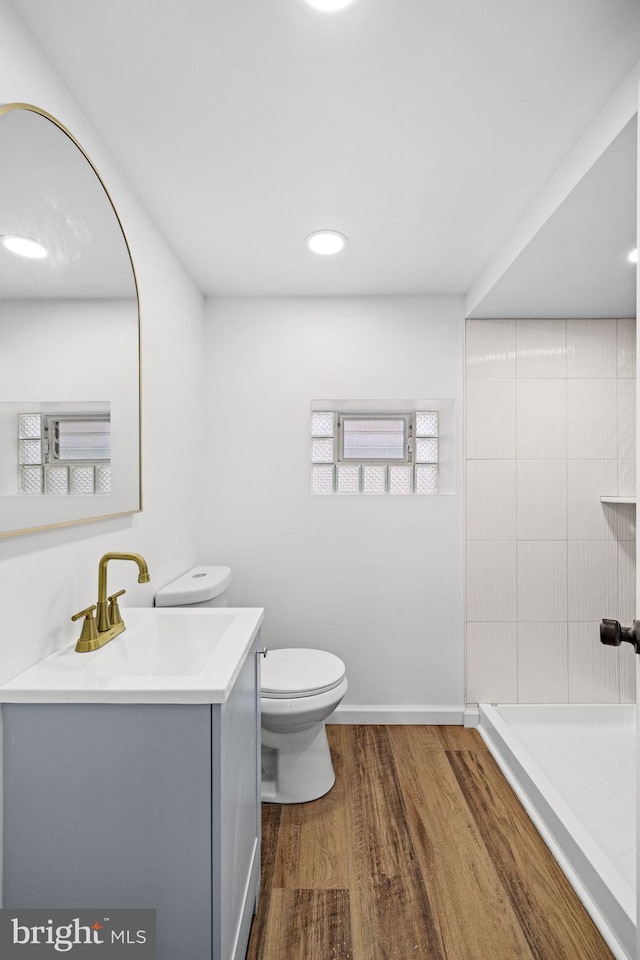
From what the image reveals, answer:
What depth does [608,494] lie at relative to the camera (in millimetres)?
2725

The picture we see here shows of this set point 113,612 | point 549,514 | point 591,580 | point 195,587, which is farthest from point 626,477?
point 113,612

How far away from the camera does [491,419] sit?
273cm

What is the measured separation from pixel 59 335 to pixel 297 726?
1.59 metres

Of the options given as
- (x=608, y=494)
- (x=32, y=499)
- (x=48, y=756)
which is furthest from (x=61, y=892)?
(x=608, y=494)

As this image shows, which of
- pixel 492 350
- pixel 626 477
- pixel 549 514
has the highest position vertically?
pixel 492 350

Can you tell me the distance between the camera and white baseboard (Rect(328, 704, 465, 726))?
2711 millimetres

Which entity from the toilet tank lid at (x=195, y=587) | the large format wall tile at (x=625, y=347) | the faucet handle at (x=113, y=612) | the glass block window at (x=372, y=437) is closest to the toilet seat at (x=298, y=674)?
the toilet tank lid at (x=195, y=587)

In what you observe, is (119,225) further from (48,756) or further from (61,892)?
(61,892)

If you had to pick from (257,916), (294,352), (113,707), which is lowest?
(257,916)

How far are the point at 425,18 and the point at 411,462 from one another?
196 cm

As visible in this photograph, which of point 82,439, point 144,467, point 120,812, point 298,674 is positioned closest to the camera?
point 120,812

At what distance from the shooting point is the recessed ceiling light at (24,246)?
1.10m

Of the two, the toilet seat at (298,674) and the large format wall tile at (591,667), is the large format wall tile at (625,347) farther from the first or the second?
the toilet seat at (298,674)

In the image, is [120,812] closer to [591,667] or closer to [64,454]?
[64,454]
